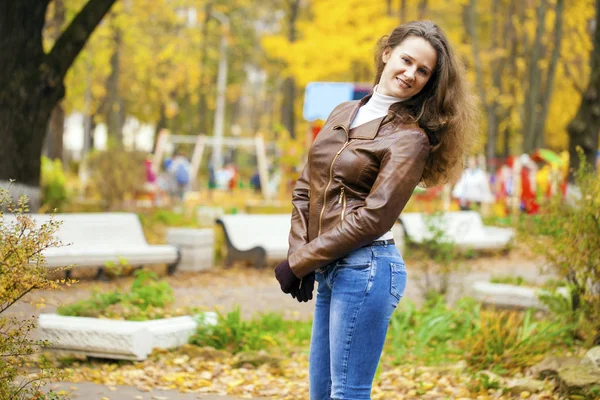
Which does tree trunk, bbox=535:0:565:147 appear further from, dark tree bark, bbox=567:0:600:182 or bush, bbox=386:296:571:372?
bush, bbox=386:296:571:372

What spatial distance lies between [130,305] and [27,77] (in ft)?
15.2

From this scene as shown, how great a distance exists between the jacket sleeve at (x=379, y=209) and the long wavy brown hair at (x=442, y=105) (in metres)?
0.16

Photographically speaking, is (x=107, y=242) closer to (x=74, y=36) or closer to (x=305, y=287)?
(x=74, y=36)

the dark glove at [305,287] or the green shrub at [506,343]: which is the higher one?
the dark glove at [305,287]

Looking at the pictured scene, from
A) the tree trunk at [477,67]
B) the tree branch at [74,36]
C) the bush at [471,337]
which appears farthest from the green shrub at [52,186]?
the tree trunk at [477,67]

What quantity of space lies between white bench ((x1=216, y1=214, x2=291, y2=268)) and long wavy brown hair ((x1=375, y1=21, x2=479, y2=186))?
865 centimetres

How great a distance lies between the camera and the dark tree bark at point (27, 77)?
33.4 ft

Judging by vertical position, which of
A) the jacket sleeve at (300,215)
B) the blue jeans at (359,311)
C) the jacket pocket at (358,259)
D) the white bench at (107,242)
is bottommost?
the white bench at (107,242)

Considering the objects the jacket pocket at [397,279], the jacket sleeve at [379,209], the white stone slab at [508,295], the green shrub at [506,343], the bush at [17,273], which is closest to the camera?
the jacket sleeve at [379,209]

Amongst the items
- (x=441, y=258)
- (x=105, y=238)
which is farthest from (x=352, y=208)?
(x=105, y=238)

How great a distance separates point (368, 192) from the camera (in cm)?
317

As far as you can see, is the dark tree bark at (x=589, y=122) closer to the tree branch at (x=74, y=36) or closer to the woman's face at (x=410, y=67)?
the tree branch at (x=74, y=36)

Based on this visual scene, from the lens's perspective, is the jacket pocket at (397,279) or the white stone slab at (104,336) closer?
the jacket pocket at (397,279)

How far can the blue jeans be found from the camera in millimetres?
3074
